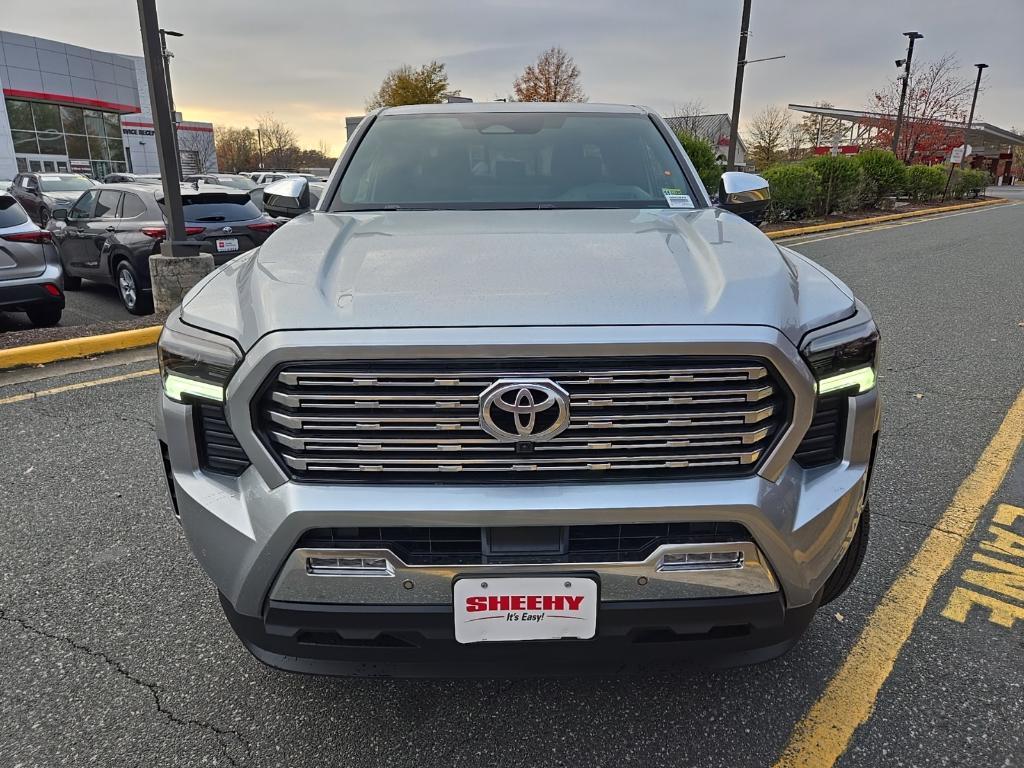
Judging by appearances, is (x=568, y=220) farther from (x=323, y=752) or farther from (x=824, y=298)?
(x=323, y=752)

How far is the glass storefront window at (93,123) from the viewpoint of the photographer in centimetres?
4319

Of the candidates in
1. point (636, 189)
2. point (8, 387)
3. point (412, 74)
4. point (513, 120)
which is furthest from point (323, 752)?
point (412, 74)

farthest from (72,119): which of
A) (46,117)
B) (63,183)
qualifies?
(63,183)

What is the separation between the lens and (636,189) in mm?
2998

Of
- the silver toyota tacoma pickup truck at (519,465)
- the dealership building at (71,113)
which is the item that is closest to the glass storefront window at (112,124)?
the dealership building at (71,113)

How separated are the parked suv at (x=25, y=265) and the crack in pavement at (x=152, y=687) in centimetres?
524

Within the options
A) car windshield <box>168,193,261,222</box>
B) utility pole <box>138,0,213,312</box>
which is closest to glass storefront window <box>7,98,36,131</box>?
car windshield <box>168,193,261,222</box>

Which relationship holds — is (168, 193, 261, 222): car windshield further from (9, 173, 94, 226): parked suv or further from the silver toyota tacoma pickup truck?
(9, 173, 94, 226): parked suv

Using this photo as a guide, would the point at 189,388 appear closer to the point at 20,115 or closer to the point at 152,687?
the point at 152,687

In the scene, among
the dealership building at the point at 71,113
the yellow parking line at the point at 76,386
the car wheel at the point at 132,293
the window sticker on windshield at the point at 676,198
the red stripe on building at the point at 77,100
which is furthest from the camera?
the red stripe on building at the point at 77,100

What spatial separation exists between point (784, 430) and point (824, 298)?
454 millimetres

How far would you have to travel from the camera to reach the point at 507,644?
1.68 meters

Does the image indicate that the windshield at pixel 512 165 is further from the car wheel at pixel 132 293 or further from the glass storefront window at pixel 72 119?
the glass storefront window at pixel 72 119

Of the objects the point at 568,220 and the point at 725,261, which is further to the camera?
the point at 568,220
